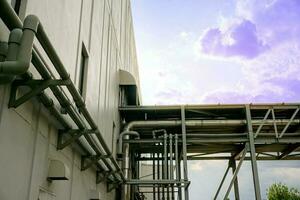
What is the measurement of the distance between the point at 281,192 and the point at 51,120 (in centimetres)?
2461

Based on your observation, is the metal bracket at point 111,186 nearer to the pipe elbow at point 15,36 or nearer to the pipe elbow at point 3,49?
the pipe elbow at point 3,49

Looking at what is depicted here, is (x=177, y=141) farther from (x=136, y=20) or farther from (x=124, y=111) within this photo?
(x=136, y=20)

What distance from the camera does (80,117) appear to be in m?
4.37

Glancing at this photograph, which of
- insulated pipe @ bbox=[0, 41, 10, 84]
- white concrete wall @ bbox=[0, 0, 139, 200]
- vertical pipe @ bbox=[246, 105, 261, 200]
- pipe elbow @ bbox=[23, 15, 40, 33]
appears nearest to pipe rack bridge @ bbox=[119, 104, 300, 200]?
vertical pipe @ bbox=[246, 105, 261, 200]

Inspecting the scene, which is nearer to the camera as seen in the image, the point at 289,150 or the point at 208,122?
the point at 208,122

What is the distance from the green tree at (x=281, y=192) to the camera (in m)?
24.5

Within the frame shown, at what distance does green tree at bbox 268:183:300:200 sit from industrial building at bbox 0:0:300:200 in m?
12.4

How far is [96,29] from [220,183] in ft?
26.2

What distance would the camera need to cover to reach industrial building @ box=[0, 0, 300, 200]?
9.49 ft

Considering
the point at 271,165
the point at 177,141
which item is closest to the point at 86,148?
the point at 177,141

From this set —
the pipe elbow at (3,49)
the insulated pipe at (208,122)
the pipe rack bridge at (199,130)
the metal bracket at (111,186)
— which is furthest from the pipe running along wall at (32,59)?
the insulated pipe at (208,122)

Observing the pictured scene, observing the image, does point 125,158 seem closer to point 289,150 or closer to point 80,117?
point 80,117

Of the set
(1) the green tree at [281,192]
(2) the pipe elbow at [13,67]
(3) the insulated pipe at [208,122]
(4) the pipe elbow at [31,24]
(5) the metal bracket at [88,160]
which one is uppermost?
(3) the insulated pipe at [208,122]

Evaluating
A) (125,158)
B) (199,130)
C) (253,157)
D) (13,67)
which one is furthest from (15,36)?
(199,130)
